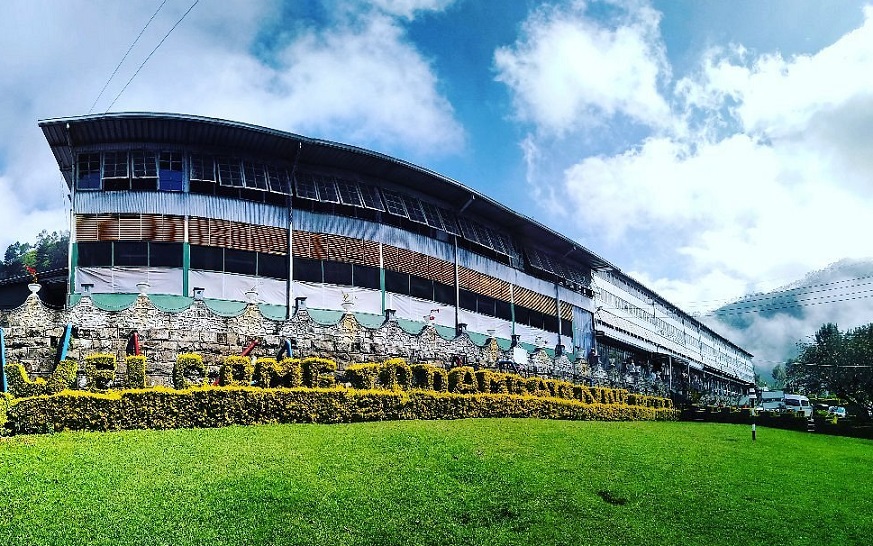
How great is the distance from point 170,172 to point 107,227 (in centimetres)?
296

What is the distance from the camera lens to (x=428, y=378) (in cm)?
1920

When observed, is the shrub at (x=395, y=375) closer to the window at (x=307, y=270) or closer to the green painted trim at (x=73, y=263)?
the window at (x=307, y=270)

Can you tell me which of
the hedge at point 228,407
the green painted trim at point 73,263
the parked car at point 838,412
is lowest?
the parked car at point 838,412

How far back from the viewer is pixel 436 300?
32.0m

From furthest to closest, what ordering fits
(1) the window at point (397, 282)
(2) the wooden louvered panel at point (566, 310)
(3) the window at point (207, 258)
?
(2) the wooden louvered panel at point (566, 310) < (1) the window at point (397, 282) < (3) the window at point (207, 258)

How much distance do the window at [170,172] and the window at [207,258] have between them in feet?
7.73

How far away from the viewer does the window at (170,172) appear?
25203mm

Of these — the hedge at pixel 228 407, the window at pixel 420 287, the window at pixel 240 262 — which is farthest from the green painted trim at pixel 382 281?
the hedge at pixel 228 407

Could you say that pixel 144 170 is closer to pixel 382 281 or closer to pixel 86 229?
pixel 86 229

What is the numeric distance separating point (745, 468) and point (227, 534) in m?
11.6

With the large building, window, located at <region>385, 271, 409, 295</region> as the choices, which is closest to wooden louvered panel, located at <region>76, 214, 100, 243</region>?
the large building

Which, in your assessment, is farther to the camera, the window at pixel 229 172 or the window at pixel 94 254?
the window at pixel 229 172

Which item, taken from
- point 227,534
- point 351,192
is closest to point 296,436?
point 227,534

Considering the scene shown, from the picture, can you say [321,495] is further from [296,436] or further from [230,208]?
[230,208]
